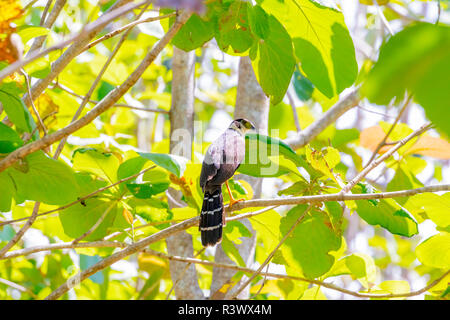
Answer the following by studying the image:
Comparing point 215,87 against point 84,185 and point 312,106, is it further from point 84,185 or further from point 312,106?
point 84,185

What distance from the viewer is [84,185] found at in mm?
1710

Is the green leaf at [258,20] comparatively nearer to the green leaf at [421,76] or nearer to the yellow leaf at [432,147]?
the green leaf at [421,76]

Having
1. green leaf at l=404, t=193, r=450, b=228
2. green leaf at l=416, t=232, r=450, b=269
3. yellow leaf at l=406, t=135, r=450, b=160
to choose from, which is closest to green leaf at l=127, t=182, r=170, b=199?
green leaf at l=404, t=193, r=450, b=228

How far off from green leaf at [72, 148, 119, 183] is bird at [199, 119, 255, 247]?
1.13 ft

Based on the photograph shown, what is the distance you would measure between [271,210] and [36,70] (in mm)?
947

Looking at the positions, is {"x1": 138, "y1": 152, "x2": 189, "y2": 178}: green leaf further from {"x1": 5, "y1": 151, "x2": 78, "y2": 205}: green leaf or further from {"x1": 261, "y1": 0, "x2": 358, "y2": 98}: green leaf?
{"x1": 261, "y1": 0, "x2": 358, "y2": 98}: green leaf

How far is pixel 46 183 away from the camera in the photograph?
4.64 ft

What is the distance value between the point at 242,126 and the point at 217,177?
A: 2.03 feet

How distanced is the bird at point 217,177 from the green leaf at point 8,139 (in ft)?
2.21

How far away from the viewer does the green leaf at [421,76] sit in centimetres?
41

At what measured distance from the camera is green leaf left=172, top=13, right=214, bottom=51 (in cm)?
158

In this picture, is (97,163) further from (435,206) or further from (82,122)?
(435,206)

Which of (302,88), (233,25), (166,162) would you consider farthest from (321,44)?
(302,88)

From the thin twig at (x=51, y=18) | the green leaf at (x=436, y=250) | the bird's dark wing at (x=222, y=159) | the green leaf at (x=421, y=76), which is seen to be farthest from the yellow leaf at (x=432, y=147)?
the green leaf at (x=421, y=76)
